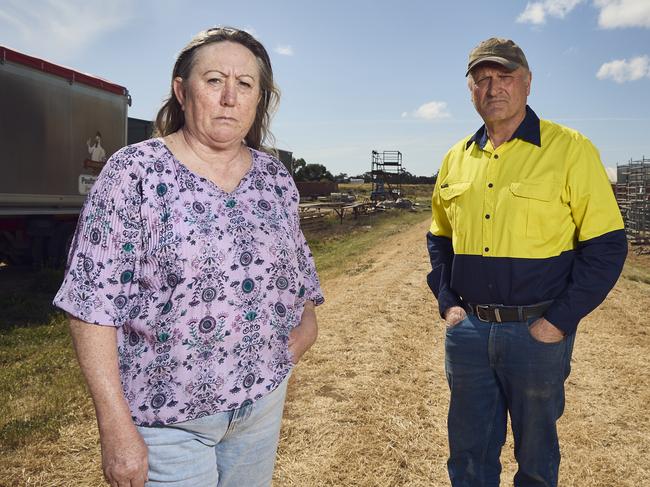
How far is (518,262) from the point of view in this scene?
2.46 metres

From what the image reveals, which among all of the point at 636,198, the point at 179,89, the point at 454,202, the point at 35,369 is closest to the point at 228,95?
the point at 179,89

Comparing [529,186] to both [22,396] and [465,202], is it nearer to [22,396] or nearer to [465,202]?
[465,202]

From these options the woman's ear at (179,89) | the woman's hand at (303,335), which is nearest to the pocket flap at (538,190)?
the woman's hand at (303,335)

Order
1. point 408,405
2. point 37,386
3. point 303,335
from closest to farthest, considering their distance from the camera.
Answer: point 303,335
point 408,405
point 37,386

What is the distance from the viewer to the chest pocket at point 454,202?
8.83ft

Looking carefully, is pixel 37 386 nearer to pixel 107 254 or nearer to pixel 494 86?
pixel 107 254

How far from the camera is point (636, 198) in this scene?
901 inches

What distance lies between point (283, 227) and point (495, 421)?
5.48 feet

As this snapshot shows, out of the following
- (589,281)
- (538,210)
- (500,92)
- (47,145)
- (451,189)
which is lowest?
(589,281)

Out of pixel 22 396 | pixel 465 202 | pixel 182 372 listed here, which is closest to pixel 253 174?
pixel 182 372

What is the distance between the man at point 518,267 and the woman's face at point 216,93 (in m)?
1.39

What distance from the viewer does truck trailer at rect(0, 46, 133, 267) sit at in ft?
26.9

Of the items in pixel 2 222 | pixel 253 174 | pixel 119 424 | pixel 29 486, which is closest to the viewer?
pixel 119 424

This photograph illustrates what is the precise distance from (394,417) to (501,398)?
1550mm
